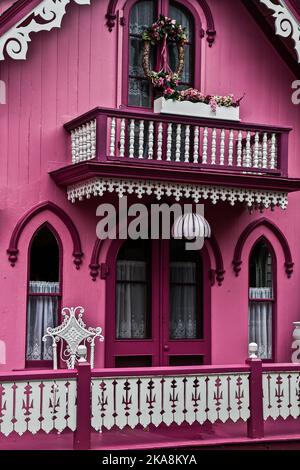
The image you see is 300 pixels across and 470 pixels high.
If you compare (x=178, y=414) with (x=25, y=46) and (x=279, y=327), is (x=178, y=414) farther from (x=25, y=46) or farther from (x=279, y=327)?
(x=25, y=46)

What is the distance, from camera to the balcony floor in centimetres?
1162

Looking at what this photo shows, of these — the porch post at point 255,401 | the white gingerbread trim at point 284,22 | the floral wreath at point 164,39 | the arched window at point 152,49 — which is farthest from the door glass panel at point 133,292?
the white gingerbread trim at point 284,22

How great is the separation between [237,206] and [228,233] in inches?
18.9

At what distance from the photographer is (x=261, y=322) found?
15.6 m

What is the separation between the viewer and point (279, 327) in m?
15.6

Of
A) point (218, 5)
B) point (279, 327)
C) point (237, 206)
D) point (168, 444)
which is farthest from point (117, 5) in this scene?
point (168, 444)

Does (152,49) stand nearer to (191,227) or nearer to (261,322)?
(191,227)

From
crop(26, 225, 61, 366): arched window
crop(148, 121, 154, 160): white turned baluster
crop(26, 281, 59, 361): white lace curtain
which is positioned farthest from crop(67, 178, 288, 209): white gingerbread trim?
crop(26, 281, 59, 361): white lace curtain

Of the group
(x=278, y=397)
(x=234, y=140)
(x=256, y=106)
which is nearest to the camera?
(x=278, y=397)

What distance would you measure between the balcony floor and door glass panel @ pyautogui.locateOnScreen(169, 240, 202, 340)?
88.3 inches

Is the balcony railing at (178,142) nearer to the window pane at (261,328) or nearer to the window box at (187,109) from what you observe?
the window box at (187,109)

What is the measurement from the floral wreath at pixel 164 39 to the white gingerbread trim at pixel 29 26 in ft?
5.48

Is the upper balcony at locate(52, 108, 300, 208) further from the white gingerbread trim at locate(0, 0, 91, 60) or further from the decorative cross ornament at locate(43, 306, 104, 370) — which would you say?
the decorative cross ornament at locate(43, 306, 104, 370)

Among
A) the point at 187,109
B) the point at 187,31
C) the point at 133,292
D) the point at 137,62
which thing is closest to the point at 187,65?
the point at 187,31
